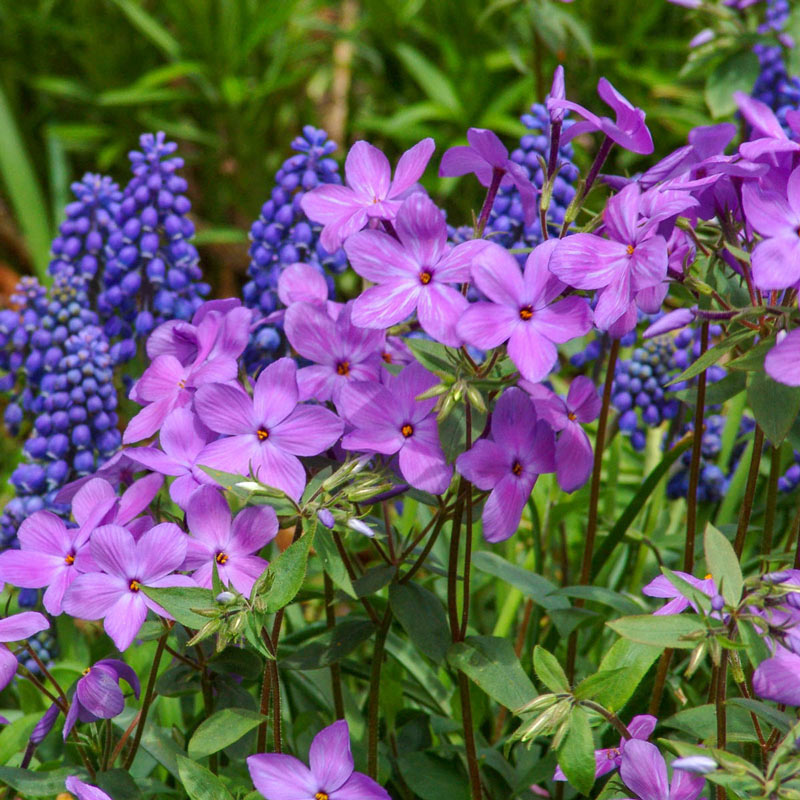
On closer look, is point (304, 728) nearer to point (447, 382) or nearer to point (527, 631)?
point (527, 631)

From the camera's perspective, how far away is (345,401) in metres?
1.24

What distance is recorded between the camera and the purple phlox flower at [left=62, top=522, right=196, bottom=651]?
1.19 metres

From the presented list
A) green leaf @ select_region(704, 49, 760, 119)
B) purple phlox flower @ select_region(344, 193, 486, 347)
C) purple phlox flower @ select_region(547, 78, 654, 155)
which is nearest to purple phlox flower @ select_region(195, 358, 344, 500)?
purple phlox flower @ select_region(344, 193, 486, 347)

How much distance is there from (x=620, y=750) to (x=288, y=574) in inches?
18.5

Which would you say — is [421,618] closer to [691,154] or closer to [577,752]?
[577,752]

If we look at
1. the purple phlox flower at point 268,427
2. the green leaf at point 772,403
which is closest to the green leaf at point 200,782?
the purple phlox flower at point 268,427

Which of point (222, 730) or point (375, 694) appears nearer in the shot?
point (222, 730)

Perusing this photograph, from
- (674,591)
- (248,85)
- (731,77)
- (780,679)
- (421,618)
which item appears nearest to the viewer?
(780,679)

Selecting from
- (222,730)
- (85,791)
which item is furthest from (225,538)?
(85,791)

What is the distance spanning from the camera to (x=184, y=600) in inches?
44.9

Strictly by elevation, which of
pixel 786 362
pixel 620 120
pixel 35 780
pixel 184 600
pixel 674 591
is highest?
pixel 620 120

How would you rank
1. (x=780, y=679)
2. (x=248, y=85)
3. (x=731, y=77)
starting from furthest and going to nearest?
Answer: (x=248, y=85) < (x=731, y=77) < (x=780, y=679)

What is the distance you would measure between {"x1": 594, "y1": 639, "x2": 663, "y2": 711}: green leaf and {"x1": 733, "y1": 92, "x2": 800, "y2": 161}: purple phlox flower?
62 cm

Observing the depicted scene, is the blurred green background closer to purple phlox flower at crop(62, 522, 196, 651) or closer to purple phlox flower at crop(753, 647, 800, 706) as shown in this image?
purple phlox flower at crop(62, 522, 196, 651)
